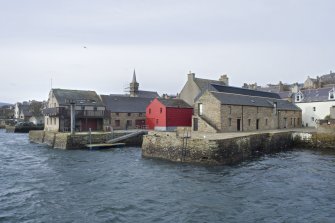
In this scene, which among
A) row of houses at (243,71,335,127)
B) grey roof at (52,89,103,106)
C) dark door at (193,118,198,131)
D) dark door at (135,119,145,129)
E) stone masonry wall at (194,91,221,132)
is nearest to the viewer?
stone masonry wall at (194,91,221,132)

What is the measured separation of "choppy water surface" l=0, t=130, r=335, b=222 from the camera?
1305cm

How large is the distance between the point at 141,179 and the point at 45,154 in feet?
53.4

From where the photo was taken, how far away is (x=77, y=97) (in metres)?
48.6

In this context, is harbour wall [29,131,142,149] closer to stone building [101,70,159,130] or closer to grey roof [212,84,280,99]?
stone building [101,70,159,130]

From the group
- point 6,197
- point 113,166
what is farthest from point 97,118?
point 6,197

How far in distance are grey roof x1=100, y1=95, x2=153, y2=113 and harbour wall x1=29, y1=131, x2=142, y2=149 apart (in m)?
12.3

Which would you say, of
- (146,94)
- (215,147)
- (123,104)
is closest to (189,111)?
(123,104)

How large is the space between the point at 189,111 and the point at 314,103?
2177 cm

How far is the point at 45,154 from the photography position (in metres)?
31.4

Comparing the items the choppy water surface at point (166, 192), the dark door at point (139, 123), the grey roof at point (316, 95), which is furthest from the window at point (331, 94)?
the dark door at point (139, 123)

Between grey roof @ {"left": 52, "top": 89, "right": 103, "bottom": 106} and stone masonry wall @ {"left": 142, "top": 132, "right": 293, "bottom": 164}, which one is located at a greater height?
grey roof @ {"left": 52, "top": 89, "right": 103, "bottom": 106}

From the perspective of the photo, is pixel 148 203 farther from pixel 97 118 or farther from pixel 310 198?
pixel 97 118

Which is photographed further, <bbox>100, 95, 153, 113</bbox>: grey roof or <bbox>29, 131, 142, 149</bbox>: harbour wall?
<bbox>100, 95, 153, 113</bbox>: grey roof

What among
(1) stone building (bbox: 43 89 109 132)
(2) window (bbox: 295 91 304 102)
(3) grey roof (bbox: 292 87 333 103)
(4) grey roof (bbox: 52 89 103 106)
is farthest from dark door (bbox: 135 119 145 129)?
(3) grey roof (bbox: 292 87 333 103)
